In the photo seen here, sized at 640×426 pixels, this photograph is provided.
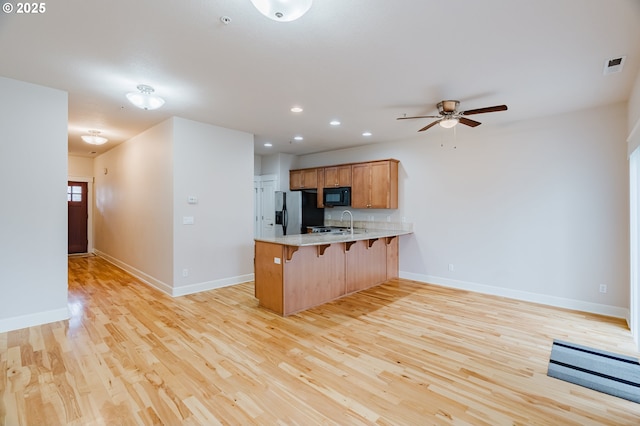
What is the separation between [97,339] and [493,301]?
5.22m

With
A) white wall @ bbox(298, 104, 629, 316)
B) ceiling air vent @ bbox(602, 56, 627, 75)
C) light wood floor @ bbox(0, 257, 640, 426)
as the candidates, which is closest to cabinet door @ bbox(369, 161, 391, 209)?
white wall @ bbox(298, 104, 629, 316)

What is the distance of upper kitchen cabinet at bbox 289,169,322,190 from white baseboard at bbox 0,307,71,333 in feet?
16.1

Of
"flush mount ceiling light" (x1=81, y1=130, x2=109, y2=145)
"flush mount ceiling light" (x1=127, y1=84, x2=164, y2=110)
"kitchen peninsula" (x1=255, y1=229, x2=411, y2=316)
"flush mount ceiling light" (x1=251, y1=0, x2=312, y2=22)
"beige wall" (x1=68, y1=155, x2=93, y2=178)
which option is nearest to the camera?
"flush mount ceiling light" (x1=251, y1=0, x2=312, y2=22)

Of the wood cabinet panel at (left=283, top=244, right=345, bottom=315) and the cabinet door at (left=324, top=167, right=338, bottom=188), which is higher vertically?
the cabinet door at (left=324, top=167, right=338, bottom=188)

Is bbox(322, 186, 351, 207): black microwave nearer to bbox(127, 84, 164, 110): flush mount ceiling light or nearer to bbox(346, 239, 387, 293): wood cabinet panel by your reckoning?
bbox(346, 239, 387, 293): wood cabinet panel

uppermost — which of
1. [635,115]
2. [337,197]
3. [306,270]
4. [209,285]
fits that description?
[635,115]

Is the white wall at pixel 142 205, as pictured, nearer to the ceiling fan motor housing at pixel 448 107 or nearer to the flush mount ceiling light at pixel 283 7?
the flush mount ceiling light at pixel 283 7

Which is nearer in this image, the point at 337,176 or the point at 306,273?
the point at 306,273

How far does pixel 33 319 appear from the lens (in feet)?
11.2

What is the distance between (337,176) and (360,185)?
666mm

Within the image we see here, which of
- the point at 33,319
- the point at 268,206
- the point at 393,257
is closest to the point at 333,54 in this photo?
the point at 393,257

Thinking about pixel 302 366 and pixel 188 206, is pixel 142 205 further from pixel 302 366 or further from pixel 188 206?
pixel 302 366

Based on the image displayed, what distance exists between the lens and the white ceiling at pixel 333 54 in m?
2.11

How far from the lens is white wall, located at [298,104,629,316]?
3957 mm
